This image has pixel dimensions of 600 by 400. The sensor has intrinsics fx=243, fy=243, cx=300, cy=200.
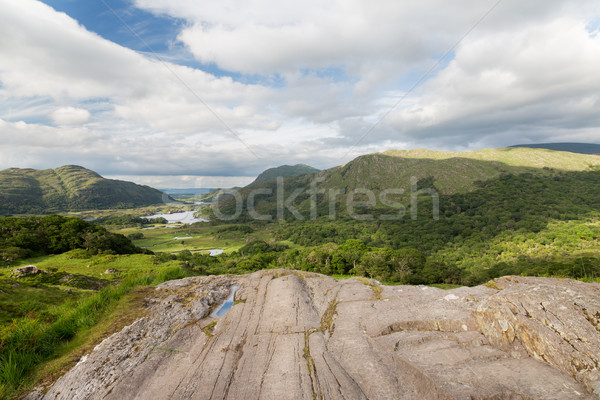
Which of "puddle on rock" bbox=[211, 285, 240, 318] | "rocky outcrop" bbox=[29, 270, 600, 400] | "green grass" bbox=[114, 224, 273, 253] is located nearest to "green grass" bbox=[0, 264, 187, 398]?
"rocky outcrop" bbox=[29, 270, 600, 400]

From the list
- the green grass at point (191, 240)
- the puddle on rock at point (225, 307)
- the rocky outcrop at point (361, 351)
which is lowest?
the green grass at point (191, 240)

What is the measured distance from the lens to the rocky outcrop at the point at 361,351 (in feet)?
16.8

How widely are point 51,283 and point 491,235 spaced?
8113 inches

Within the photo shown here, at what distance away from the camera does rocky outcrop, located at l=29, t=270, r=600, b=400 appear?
513cm

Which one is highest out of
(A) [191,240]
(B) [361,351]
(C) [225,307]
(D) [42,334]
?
(D) [42,334]

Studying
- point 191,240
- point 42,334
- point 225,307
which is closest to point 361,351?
point 225,307

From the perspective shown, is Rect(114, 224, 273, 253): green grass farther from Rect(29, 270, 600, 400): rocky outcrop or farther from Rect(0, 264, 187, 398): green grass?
Rect(29, 270, 600, 400): rocky outcrop

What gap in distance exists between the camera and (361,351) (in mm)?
6492

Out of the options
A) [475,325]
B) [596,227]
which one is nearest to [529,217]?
[596,227]

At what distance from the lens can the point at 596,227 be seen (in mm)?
141375

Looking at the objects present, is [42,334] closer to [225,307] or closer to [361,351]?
[225,307]

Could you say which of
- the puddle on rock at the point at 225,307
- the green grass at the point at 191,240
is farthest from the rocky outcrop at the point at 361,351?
the green grass at the point at 191,240

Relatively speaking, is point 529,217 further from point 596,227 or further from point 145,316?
point 145,316

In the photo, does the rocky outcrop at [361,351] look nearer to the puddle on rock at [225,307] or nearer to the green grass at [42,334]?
the puddle on rock at [225,307]
